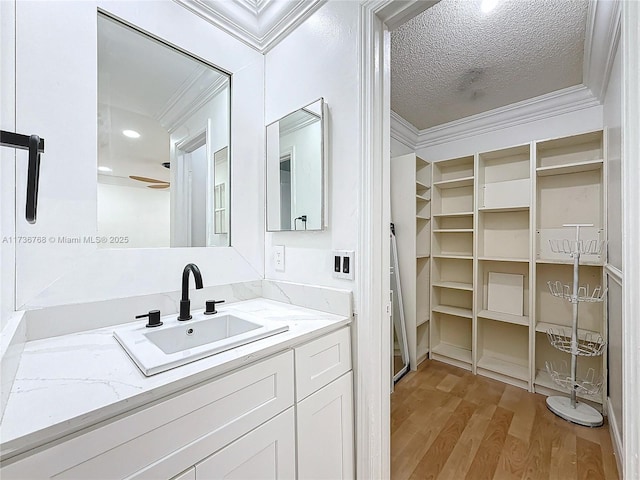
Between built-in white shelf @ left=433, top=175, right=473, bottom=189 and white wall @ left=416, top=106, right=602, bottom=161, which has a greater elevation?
white wall @ left=416, top=106, right=602, bottom=161

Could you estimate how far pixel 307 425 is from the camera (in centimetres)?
100

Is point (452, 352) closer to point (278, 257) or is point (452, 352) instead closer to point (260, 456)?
point (278, 257)

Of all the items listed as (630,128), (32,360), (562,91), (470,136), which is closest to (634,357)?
(630,128)

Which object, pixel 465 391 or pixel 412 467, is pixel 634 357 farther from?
pixel 465 391

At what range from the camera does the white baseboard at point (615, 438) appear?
1.50 meters

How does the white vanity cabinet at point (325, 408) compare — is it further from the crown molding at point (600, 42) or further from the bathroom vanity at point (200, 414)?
the crown molding at point (600, 42)

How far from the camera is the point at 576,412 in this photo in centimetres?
197

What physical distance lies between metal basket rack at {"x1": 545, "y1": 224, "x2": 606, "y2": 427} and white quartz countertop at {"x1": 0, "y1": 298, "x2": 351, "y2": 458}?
2085mm

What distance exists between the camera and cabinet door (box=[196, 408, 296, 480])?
2.52 ft

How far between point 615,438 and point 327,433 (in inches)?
71.5

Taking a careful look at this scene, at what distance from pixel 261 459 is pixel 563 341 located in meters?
2.57

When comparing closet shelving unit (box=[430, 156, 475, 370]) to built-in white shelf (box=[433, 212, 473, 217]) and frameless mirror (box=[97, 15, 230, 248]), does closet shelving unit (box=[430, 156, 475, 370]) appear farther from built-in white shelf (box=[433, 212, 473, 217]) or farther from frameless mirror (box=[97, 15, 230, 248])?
frameless mirror (box=[97, 15, 230, 248])

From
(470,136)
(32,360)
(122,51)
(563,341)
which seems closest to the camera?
(32,360)

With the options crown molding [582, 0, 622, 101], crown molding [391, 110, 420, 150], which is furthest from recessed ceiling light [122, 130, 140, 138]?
crown molding [391, 110, 420, 150]
